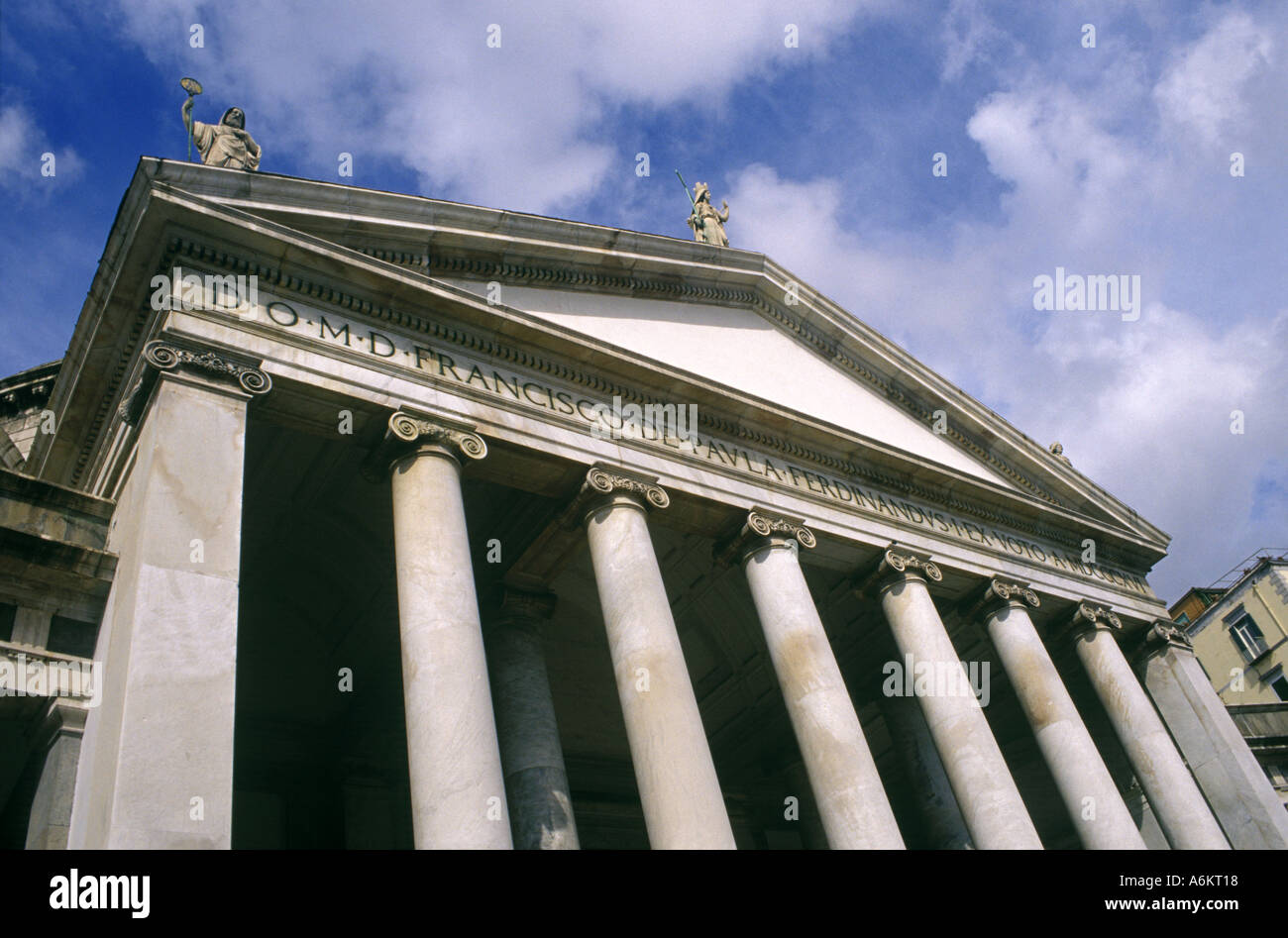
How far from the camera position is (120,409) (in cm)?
1156

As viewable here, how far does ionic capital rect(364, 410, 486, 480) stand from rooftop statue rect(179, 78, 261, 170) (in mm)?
4186

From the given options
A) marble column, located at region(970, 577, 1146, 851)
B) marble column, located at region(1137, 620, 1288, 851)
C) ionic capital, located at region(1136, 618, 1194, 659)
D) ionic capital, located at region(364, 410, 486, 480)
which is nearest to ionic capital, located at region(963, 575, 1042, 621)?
marble column, located at region(970, 577, 1146, 851)

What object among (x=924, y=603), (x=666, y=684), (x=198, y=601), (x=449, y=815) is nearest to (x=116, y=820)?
(x=198, y=601)

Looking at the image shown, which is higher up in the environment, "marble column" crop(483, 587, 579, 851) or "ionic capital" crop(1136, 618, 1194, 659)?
"ionic capital" crop(1136, 618, 1194, 659)

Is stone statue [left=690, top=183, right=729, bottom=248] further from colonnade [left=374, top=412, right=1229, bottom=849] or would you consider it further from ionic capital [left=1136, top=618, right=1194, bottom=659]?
ionic capital [left=1136, top=618, right=1194, bottom=659]

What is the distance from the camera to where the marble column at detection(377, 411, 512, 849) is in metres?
9.76

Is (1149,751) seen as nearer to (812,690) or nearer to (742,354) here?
(812,690)

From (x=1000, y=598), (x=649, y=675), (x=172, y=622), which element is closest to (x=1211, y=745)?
(x=1000, y=598)

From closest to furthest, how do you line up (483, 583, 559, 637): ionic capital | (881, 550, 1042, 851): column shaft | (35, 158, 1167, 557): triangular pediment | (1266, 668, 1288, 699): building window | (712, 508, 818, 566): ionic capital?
(35, 158, 1167, 557): triangular pediment < (881, 550, 1042, 851): column shaft < (483, 583, 559, 637): ionic capital < (712, 508, 818, 566): ionic capital < (1266, 668, 1288, 699): building window

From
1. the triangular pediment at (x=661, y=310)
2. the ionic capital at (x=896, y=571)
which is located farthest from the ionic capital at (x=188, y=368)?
the ionic capital at (x=896, y=571)

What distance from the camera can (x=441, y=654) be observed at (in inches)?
418

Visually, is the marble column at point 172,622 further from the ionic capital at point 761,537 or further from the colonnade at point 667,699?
the ionic capital at point 761,537

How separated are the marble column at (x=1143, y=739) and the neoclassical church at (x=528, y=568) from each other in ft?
0.29

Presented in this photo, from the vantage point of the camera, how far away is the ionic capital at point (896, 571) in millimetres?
17250
